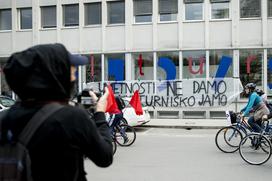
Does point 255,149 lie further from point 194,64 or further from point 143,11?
point 143,11

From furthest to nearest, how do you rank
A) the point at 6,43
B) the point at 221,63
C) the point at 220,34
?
the point at 6,43, the point at 221,63, the point at 220,34

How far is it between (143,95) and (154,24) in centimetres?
386

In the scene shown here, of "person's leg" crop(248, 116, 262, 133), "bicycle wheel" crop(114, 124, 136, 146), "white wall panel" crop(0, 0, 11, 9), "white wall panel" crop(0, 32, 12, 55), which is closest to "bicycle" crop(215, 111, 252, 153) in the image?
"person's leg" crop(248, 116, 262, 133)

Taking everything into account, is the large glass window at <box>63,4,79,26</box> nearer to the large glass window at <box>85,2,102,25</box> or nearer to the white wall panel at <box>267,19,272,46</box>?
the large glass window at <box>85,2,102,25</box>

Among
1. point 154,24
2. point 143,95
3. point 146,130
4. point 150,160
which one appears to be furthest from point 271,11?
point 150,160

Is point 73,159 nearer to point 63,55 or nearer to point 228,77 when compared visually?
point 63,55

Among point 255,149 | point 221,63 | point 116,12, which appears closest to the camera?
point 255,149

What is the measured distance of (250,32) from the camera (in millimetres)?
21203

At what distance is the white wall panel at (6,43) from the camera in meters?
25.3

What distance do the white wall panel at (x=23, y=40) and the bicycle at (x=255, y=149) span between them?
59.6 ft

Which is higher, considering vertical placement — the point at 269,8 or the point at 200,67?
the point at 269,8

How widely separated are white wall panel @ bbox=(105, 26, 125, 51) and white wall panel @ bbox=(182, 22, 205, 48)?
3.37 metres

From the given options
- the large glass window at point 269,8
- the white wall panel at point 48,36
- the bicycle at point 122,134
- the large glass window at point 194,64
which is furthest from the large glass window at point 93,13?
the bicycle at point 122,134

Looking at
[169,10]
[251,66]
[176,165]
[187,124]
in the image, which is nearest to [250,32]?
[251,66]
